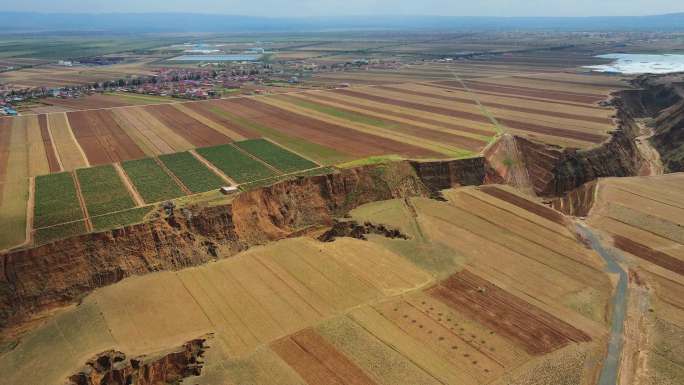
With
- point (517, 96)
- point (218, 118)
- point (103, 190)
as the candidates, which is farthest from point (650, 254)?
point (218, 118)

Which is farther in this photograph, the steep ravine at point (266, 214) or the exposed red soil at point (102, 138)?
the exposed red soil at point (102, 138)

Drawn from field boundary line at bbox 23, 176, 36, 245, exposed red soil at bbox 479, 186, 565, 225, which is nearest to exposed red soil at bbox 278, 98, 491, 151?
exposed red soil at bbox 479, 186, 565, 225

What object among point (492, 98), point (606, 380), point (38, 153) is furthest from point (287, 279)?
point (492, 98)

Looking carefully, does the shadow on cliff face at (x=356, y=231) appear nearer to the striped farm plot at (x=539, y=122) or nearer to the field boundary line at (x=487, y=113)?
the field boundary line at (x=487, y=113)

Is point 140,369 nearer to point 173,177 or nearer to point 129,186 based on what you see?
point 129,186

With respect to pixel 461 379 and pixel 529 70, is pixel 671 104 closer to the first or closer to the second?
pixel 529 70

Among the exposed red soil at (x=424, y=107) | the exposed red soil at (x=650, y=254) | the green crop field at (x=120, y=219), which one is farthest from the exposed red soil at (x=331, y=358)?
the exposed red soil at (x=424, y=107)
